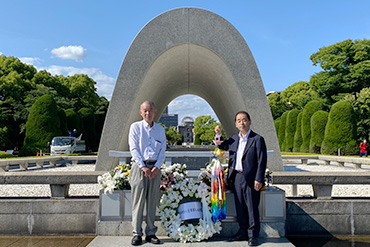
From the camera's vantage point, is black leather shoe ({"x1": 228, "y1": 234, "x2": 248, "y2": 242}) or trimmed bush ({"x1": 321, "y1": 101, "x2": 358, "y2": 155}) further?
trimmed bush ({"x1": 321, "y1": 101, "x2": 358, "y2": 155})

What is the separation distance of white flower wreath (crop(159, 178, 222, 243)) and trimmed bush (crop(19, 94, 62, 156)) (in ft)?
62.5

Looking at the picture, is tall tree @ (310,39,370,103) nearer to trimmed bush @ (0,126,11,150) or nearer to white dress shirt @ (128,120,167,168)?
trimmed bush @ (0,126,11,150)

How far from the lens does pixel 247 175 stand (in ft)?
13.0

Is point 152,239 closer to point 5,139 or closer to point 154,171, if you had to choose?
point 154,171

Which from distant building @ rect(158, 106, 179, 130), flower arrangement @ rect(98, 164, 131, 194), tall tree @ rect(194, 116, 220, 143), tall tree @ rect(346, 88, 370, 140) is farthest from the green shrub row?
distant building @ rect(158, 106, 179, 130)

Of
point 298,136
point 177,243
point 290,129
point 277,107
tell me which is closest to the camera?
point 177,243

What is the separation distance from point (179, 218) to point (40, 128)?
19.7m

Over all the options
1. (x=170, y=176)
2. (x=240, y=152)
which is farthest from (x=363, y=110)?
(x=170, y=176)

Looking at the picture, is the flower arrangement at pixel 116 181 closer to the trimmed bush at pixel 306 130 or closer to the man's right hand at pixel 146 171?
the man's right hand at pixel 146 171

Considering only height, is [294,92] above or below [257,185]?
above

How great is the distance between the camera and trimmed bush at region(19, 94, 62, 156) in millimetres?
21078

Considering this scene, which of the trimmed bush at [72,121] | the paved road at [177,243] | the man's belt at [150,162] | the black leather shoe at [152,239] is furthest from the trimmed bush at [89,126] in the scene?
the man's belt at [150,162]

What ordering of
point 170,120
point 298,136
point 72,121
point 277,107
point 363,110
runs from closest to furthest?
point 363,110, point 298,136, point 72,121, point 277,107, point 170,120

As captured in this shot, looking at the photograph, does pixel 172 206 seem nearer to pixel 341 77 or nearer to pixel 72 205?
pixel 72 205
